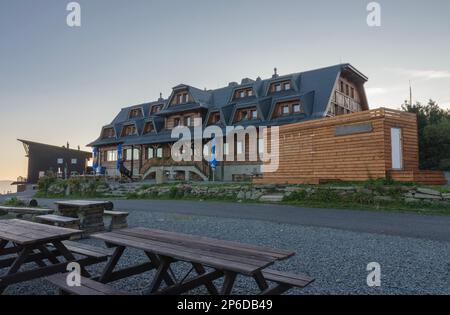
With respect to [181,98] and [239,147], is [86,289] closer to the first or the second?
[239,147]

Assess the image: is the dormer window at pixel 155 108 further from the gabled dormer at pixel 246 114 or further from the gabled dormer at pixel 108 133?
the gabled dormer at pixel 246 114

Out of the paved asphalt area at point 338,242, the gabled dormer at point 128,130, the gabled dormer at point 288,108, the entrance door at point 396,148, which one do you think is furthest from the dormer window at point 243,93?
the paved asphalt area at point 338,242

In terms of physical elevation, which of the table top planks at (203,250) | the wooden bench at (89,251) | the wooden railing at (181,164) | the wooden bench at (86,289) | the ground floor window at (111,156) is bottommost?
the wooden bench at (89,251)

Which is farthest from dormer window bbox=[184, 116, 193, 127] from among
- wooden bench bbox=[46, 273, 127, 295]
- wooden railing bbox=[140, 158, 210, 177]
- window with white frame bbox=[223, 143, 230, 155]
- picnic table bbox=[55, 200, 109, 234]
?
wooden bench bbox=[46, 273, 127, 295]

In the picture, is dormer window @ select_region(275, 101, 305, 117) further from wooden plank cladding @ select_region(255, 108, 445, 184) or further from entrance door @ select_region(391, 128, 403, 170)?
entrance door @ select_region(391, 128, 403, 170)

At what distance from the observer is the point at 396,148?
1331 cm

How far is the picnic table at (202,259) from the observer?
2.40m

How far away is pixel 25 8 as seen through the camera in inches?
390

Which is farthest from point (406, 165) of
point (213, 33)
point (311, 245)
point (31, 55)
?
point (31, 55)

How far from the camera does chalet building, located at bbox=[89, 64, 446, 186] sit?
47.4 ft

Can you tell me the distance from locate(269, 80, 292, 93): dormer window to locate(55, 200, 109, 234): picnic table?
22325mm

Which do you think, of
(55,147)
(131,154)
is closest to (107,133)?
(131,154)

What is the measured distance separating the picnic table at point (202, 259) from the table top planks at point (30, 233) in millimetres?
522
